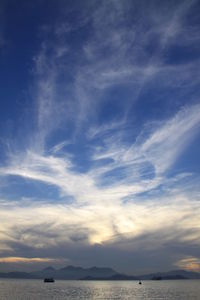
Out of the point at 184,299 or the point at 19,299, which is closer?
the point at 19,299

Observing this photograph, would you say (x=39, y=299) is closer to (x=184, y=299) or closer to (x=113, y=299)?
(x=113, y=299)

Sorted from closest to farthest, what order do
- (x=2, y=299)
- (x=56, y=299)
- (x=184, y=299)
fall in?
(x=2, y=299)
(x=56, y=299)
(x=184, y=299)

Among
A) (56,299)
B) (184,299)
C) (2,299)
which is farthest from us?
(184,299)

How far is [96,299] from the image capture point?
5197 inches

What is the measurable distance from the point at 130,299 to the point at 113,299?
7.72 m

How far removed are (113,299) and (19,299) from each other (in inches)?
1606

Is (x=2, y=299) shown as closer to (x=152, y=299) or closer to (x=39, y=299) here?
(x=39, y=299)

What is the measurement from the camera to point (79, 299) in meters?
127

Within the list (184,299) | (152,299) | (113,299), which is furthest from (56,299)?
(184,299)

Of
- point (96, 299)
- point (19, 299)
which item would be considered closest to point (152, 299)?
point (96, 299)

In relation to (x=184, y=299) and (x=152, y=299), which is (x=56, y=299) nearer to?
(x=152, y=299)

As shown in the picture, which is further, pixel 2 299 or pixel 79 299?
pixel 79 299

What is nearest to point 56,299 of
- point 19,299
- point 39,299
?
point 39,299

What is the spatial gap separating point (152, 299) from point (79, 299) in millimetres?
32365
